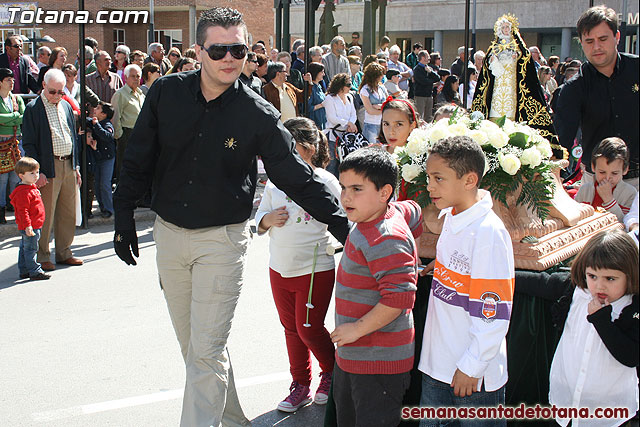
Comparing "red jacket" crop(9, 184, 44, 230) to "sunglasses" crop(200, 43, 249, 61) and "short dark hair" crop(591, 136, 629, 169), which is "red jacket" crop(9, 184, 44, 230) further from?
"short dark hair" crop(591, 136, 629, 169)

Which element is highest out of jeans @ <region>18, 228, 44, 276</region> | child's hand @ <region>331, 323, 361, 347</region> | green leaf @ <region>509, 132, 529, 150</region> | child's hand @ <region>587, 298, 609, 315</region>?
green leaf @ <region>509, 132, 529, 150</region>

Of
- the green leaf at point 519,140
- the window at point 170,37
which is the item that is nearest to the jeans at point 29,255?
the green leaf at point 519,140

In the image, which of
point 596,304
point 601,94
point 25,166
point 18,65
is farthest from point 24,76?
point 596,304

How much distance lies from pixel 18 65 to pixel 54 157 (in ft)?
13.8

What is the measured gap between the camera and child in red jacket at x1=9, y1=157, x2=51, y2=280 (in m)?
7.06

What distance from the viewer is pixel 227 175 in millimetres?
3617

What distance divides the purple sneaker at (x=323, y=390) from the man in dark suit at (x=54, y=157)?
411cm

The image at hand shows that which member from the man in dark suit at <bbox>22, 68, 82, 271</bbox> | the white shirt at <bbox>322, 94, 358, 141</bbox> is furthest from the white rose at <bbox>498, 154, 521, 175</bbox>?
the white shirt at <bbox>322, 94, 358, 141</bbox>

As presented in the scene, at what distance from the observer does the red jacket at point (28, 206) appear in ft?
23.0

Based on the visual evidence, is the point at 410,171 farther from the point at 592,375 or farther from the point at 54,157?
the point at 54,157

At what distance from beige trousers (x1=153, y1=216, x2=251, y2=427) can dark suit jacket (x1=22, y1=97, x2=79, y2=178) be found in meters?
4.39

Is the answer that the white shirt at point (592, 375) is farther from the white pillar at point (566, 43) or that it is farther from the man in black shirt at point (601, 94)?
the white pillar at point (566, 43)

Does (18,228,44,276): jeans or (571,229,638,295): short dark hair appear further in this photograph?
(18,228,44,276): jeans

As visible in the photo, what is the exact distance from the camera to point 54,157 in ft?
25.5
